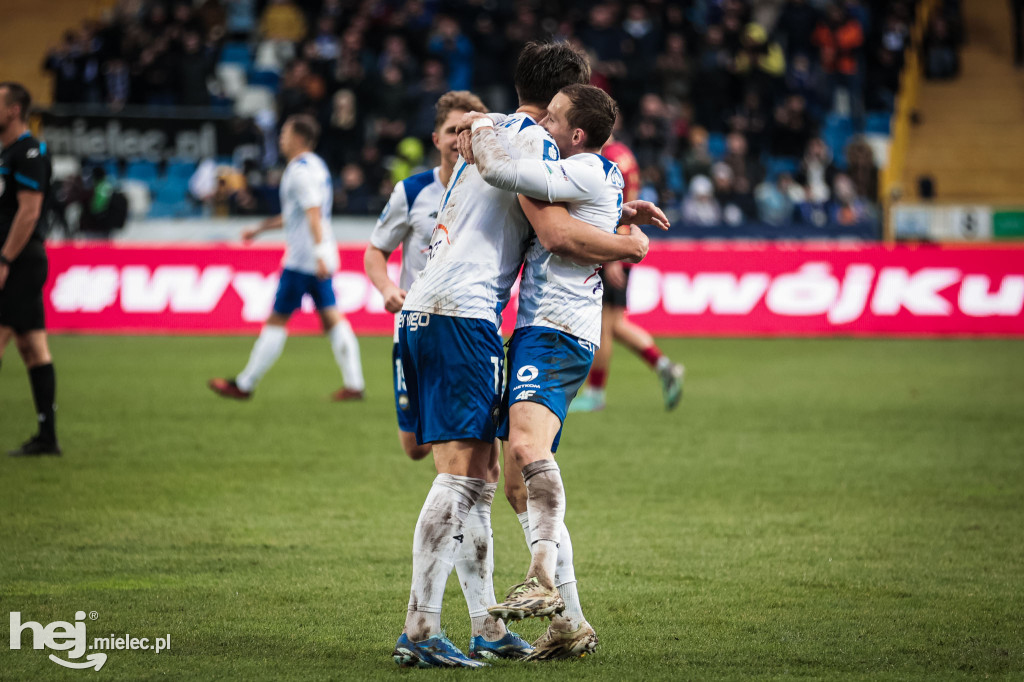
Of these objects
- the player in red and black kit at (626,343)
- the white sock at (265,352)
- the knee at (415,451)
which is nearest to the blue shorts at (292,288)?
the white sock at (265,352)

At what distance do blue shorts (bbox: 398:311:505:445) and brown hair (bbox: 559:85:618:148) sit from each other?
77 cm

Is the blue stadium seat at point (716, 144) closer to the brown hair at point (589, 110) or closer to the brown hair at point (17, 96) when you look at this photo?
the brown hair at point (17, 96)

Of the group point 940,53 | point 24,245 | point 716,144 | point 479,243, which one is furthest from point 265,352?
point 940,53

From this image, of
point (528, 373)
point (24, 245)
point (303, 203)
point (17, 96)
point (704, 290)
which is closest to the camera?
point (528, 373)

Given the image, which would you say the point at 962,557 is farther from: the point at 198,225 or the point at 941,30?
the point at 941,30

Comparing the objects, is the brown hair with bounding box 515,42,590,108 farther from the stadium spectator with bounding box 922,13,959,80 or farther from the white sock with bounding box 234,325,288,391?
the stadium spectator with bounding box 922,13,959,80

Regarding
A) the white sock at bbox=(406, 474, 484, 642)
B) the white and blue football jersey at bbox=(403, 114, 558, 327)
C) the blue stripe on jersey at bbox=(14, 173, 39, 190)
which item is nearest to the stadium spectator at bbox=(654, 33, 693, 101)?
the blue stripe on jersey at bbox=(14, 173, 39, 190)

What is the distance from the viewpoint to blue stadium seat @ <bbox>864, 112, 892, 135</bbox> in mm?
25484

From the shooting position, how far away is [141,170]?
77.3 feet

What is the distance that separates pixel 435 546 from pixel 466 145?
1420 millimetres

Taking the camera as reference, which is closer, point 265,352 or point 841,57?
point 265,352

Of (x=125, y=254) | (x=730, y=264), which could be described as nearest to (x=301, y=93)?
(x=125, y=254)

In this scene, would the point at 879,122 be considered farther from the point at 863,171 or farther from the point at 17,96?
the point at 17,96


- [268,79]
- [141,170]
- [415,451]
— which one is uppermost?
[268,79]
